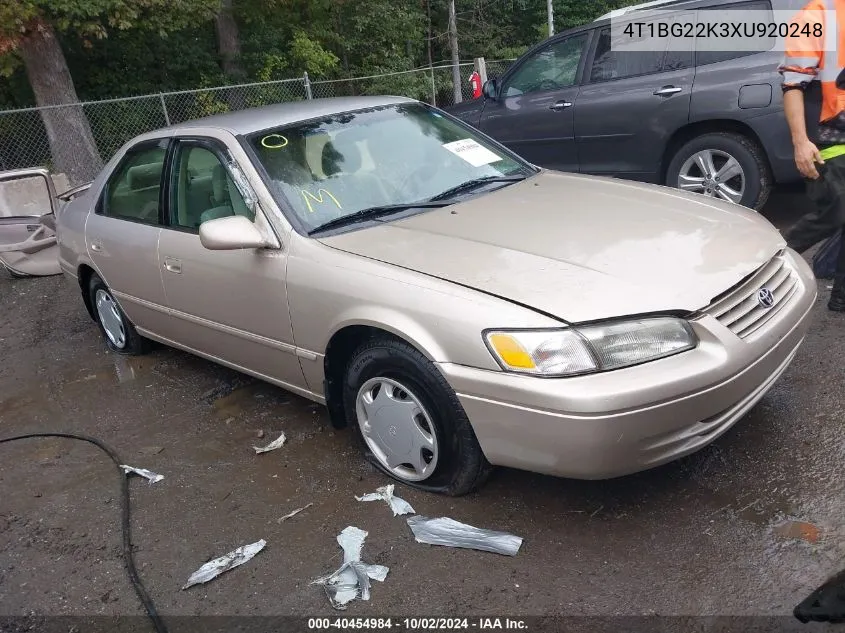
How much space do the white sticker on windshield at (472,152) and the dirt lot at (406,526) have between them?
1612 mm

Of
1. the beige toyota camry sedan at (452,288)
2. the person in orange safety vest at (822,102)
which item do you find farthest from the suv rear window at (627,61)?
the beige toyota camry sedan at (452,288)

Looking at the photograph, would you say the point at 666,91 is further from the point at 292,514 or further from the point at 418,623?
the point at 418,623

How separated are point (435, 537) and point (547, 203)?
1.61 m

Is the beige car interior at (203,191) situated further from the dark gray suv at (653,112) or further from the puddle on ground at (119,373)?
the dark gray suv at (653,112)

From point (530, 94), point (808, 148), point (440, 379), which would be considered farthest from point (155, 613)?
point (530, 94)

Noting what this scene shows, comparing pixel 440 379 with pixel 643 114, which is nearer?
pixel 440 379

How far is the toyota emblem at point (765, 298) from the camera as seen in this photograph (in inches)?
112

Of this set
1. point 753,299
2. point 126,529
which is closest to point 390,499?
point 126,529

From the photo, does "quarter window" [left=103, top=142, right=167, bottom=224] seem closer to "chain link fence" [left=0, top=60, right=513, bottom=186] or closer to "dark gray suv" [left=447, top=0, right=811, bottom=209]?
"dark gray suv" [left=447, top=0, right=811, bottom=209]

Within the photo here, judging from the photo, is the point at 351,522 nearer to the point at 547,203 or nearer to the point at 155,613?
the point at 155,613

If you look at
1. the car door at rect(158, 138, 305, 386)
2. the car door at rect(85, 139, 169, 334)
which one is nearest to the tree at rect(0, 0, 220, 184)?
the car door at rect(85, 139, 169, 334)

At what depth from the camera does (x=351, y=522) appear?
3.07 meters

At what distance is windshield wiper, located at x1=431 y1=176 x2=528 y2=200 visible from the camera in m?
3.68

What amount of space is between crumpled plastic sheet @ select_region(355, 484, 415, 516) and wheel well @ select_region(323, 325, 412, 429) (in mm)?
376
